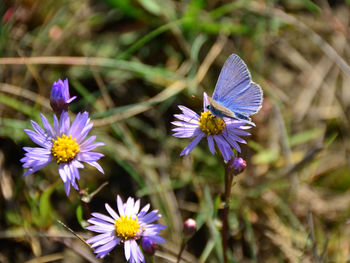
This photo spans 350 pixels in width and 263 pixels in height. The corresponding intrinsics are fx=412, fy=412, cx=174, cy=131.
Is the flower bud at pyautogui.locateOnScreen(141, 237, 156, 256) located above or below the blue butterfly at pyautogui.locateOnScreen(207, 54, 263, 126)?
below

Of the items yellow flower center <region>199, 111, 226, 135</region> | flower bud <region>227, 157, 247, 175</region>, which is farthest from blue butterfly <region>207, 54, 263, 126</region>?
flower bud <region>227, 157, 247, 175</region>

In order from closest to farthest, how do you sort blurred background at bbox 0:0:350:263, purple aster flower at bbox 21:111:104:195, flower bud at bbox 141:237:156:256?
1. flower bud at bbox 141:237:156:256
2. purple aster flower at bbox 21:111:104:195
3. blurred background at bbox 0:0:350:263

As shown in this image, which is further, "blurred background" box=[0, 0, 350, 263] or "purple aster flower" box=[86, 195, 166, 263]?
"blurred background" box=[0, 0, 350, 263]

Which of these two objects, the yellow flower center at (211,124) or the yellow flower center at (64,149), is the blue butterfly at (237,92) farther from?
the yellow flower center at (64,149)

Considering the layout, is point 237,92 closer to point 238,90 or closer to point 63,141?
point 238,90

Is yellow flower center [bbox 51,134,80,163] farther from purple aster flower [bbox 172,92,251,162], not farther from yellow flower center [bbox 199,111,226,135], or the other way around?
yellow flower center [bbox 199,111,226,135]

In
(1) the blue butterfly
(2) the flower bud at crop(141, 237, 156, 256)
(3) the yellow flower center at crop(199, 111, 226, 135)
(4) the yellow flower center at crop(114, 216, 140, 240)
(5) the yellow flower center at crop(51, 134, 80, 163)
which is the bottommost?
(2) the flower bud at crop(141, 237, 156, 256)

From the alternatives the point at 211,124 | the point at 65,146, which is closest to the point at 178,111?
the point at 211,124

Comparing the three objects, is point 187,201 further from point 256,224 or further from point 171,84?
point 171,84
